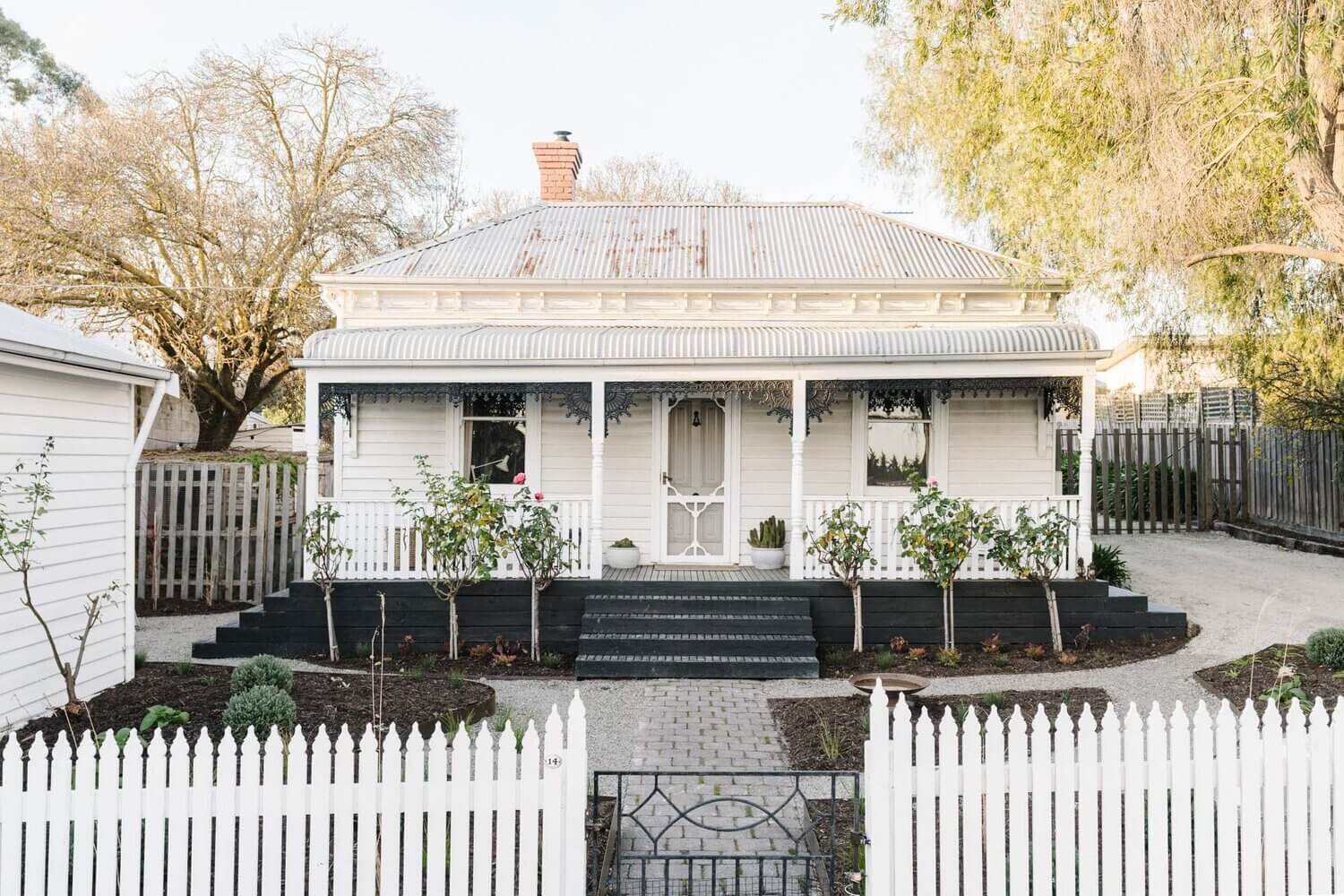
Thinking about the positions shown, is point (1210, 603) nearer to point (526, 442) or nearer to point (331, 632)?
point (526, 442)

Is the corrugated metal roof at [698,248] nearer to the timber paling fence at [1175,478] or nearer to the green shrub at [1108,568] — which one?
the green shrub at [1108,568]

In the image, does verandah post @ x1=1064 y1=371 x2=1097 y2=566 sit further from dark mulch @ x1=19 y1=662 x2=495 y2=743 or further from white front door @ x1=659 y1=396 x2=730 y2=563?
dark mulch @ x1=19 y1=662 x2=495 y2=743

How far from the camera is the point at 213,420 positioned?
20922 millimetres

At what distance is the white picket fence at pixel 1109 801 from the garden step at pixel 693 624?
559 centimetres

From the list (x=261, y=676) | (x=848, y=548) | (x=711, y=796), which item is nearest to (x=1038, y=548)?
(x=848, y=548)

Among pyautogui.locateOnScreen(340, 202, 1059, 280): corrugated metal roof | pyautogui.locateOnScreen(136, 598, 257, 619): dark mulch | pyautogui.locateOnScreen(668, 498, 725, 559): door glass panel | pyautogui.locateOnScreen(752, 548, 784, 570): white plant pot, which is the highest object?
pyautogui.locateOnScreen(340, 202, 1059, 280): corrugated metal roof

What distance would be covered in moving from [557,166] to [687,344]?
285 inches

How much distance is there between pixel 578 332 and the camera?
1030 centimetres

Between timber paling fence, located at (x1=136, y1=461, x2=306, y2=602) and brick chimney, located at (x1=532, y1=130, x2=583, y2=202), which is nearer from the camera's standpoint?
timber paling fence, located at (x1=136, y1=461, x2=306, y2=602)

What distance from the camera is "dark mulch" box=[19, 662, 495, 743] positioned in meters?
6.25

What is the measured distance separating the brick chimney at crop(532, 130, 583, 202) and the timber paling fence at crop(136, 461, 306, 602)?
6.57 m

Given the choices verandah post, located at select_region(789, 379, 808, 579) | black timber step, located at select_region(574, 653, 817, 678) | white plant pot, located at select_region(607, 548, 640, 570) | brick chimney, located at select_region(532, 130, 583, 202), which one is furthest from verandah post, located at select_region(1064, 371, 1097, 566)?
brick chimney, located at select_region(532, 130, 583, 202)

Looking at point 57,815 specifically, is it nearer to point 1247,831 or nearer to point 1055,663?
point 1247,831

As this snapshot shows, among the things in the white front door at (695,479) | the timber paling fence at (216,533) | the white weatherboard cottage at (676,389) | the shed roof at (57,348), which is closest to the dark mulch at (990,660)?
the white weatherboard cottage at (676,389)
